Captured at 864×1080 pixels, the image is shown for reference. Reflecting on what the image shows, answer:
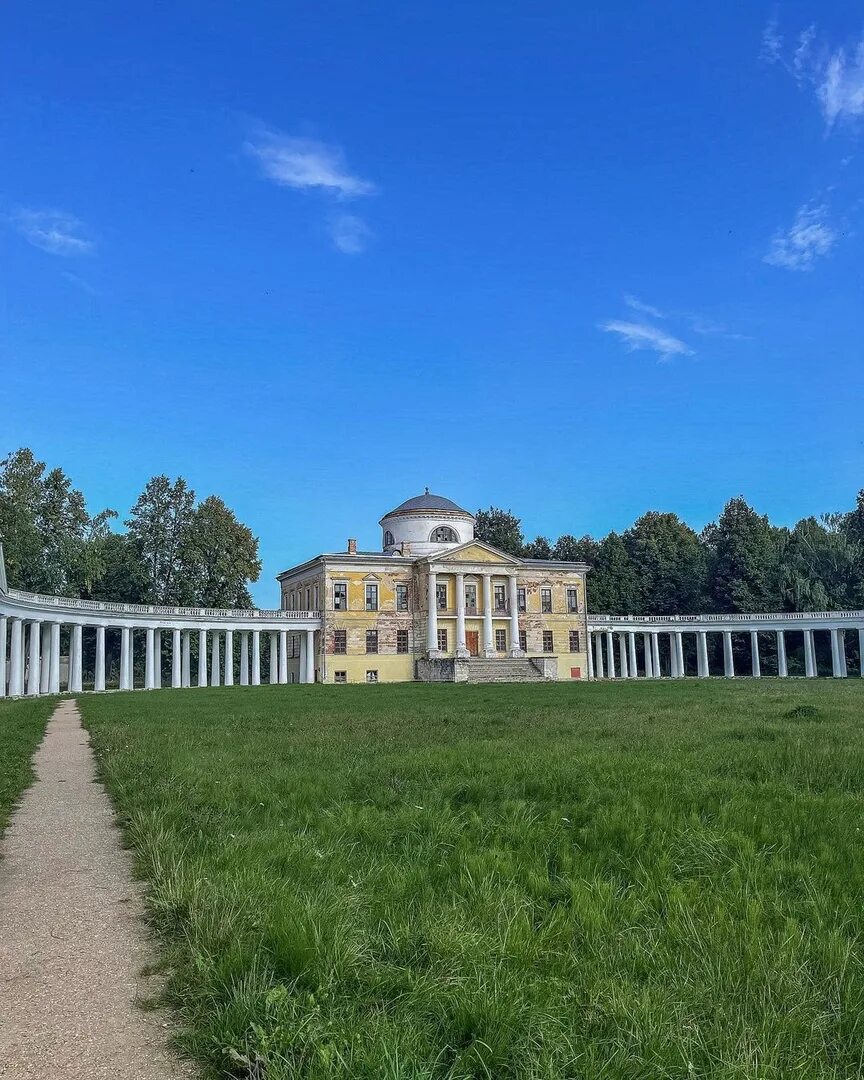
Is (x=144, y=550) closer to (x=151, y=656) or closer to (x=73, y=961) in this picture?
(x=151, y=656)

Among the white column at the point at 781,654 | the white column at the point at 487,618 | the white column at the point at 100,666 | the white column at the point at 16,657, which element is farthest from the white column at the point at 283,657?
the white column at the point at 781,654

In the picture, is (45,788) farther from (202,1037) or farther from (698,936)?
(698,936)

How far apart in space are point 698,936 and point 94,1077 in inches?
137

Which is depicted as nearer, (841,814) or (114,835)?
(841,814)

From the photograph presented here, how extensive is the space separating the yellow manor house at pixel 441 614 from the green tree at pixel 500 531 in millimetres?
17147

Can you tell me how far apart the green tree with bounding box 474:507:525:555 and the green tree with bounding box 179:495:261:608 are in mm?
26587

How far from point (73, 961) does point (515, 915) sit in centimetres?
285

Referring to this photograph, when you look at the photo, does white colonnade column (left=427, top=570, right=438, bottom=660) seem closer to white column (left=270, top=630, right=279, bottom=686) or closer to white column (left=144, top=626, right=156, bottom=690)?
white column (left=270, top=630, right=279, bottom=686)

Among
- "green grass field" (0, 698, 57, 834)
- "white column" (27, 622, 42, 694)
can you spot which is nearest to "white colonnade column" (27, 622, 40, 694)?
"white column" (27, 622, 42, 694)

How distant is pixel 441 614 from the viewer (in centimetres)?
7281

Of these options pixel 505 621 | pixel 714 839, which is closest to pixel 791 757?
pixel 714 839

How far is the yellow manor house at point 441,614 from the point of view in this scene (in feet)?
232

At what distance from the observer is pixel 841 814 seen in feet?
28.1

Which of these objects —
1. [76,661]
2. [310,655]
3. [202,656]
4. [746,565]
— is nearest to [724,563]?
[746,565]
